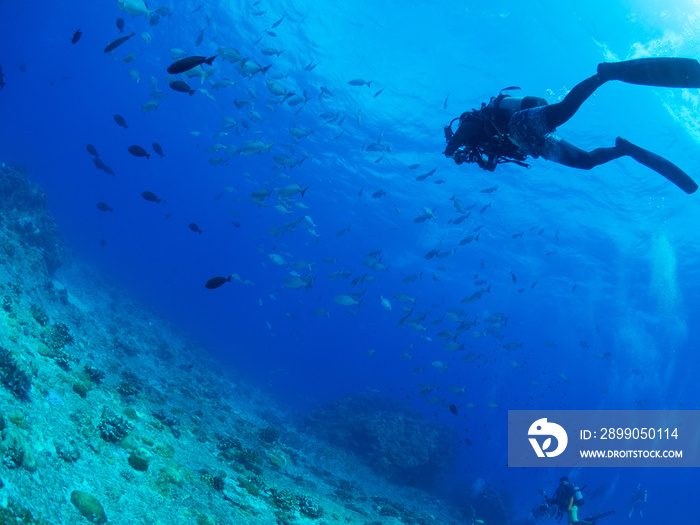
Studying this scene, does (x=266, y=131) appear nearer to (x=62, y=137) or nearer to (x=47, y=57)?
(x=47, y=57)

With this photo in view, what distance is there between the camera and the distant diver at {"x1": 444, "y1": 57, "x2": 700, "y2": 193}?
11.6 feet

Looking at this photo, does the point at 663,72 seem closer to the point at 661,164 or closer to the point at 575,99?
the point at 575,99

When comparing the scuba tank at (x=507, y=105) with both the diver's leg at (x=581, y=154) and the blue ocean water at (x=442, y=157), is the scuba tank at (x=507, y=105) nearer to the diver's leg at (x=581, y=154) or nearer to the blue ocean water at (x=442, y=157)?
the diver's leg at (x=581, y=154)

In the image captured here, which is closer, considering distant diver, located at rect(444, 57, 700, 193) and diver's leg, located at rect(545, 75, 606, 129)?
distant diver, located at rect(444, 57, 700, 193)

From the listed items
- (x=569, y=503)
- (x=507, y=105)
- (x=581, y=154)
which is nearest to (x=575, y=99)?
(x=581, y=154)

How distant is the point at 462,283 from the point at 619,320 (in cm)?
1933

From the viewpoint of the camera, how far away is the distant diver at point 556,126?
354cm

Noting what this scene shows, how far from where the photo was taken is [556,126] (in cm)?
397

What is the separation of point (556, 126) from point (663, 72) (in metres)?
0.98

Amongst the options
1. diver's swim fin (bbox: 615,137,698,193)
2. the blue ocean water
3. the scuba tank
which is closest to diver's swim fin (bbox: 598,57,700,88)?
diver's swim fin (bbox: 615,137,698,193)

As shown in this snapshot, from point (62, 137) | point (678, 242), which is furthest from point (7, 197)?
point (62, 137)

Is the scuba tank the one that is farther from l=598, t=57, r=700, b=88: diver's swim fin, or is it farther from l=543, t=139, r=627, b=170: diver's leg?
l=598, t=57, r=700, b=88: diver's swim fin

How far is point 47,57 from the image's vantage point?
2336 inches

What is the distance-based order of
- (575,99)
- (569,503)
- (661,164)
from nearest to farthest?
(575,99)
(661,164)
(569,503)
